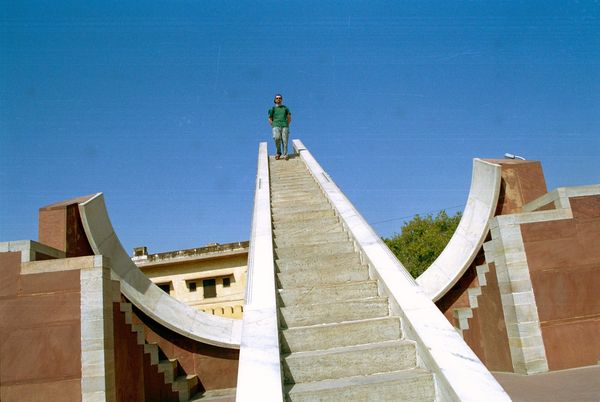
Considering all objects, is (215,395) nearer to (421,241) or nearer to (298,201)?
(298,201)

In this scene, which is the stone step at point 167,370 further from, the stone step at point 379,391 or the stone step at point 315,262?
the stone step at point 379,391

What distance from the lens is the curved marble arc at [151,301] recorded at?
592cm

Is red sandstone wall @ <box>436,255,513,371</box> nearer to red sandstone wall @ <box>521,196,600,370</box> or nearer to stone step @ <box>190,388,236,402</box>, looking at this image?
red sandstone wall @ <box>521,196,600,370</box>

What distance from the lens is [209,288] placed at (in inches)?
875

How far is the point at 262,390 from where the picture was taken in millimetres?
2471

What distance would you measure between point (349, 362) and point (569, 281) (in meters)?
3.11

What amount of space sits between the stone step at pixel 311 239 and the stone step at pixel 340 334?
1817 millimetres

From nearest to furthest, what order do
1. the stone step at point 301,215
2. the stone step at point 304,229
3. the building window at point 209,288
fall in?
1. the stone step at point 304,229
2. the stone step at point 301,215
3. the building window at point 209,288

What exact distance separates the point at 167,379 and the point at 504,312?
419 cm

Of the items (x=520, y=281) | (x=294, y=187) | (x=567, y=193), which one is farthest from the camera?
(x=294, y=187)

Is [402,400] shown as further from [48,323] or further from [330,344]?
[48,323]

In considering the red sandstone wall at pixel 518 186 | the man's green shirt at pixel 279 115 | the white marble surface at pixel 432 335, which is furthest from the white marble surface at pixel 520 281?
the man's green shirt at pixel 279 115

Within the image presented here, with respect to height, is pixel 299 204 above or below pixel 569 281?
above

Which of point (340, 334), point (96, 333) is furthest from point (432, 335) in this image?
point (96, 333)
